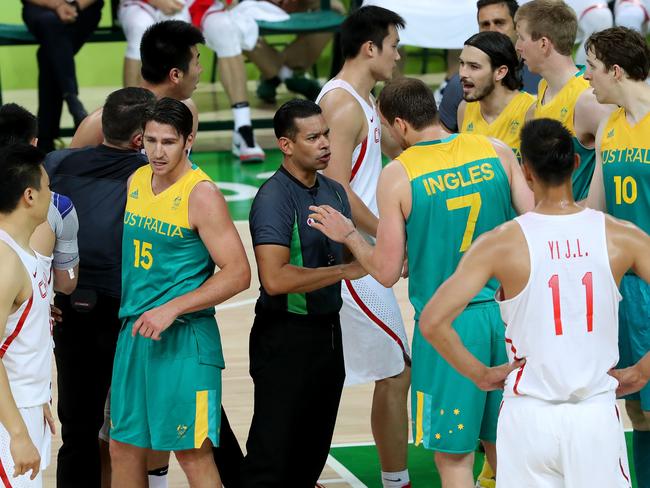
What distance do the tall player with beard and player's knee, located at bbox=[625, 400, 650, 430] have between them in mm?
1401

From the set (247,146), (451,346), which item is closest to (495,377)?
(451,346)

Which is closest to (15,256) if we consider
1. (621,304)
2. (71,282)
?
(71,282)

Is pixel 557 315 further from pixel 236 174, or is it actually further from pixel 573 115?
pixel 236 174

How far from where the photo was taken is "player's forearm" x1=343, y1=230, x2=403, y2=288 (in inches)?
195

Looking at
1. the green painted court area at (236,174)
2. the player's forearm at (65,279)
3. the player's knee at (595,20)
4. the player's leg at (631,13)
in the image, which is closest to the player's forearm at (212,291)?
the player's forearm at (65,279)

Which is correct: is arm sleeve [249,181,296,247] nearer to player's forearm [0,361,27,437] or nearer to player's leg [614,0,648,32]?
player's forearm [0,361,27,437]

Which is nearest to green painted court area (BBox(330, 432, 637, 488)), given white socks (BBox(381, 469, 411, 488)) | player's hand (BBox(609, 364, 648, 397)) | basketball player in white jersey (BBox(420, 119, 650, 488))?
white socks (BBox(381, 469, 411, 488))

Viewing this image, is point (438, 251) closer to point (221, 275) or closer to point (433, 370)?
point (433, 370)

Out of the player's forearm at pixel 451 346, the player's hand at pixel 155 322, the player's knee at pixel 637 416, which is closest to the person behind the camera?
the player's forearm at pixel 451 346

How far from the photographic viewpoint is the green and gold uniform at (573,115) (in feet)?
20.0

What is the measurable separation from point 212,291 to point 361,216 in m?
1.14

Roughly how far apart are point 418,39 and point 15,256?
9.46m

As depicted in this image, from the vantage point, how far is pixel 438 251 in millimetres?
5078

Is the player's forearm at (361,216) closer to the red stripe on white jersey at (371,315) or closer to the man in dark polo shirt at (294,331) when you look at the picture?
the red stripe on white jersey at (371,315)
